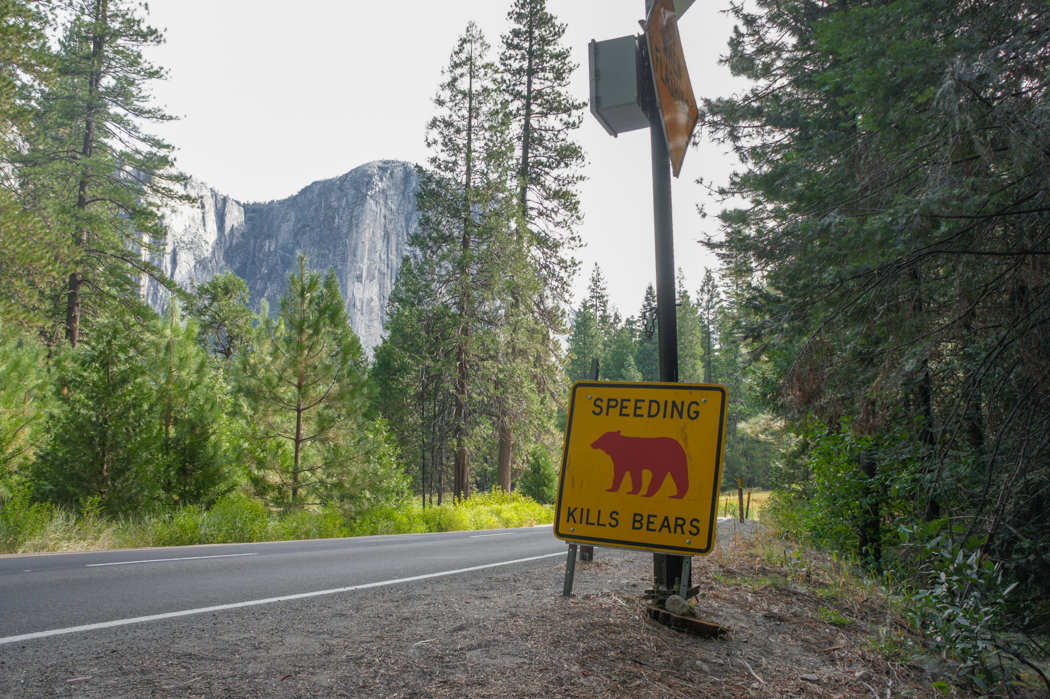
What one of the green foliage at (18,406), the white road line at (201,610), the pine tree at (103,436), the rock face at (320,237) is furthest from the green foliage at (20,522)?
the rock face at (320,237)

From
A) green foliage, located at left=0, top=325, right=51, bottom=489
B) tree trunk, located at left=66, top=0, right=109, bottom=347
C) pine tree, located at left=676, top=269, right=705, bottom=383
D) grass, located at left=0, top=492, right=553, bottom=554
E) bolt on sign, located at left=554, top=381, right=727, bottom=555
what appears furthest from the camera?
pine tree, located at left=676, top=269, right=705, bottom=383

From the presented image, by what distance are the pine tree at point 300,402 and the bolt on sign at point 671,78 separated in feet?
42.7

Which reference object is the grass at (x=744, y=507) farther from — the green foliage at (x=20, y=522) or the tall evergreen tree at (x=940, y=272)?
the green foliage at (x=20, y=522)

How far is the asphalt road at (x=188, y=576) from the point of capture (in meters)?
4.25

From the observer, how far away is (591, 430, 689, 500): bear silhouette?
3355 millimetres

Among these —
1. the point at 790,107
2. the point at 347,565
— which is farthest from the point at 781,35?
the point at 347,565

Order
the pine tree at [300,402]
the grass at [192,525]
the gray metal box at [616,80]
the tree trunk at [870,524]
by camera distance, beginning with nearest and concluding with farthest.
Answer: the gray metal box at [616,80], the tree trunk at [870,524], the grass at [192,525], the pine tree at [300,402]

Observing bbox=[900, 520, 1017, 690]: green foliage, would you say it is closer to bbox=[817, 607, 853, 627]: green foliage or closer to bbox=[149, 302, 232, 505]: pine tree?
bbox=[817, 607, 853, 627]: green foliage

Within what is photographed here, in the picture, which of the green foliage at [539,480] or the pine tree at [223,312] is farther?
the pine tree at [223,312]

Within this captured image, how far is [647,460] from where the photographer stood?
11.3 ft

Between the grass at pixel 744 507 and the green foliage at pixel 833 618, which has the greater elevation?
the green foliage at pixel 833 618

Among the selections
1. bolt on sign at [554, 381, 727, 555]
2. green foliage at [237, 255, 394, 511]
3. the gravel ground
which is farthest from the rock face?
bolt on sign at [554, 381, 727, 555]

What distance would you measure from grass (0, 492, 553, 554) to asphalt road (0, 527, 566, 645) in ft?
4.32

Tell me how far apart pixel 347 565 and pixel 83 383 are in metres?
6.91
